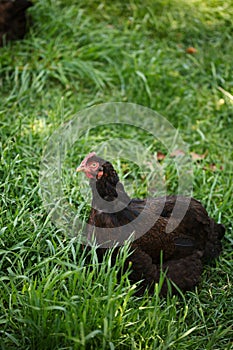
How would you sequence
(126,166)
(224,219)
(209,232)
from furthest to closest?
(126,166), (224,219), (209,232)

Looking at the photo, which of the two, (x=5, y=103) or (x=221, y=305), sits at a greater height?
(x=5, y=103)

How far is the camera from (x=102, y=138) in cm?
470

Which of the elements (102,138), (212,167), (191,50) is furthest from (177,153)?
(191,50)

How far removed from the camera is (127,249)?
3.16 meters

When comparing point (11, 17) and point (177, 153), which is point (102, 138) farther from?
point (11, 17)

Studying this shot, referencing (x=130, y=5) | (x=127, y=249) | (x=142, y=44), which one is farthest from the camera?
(x=130, y=5)

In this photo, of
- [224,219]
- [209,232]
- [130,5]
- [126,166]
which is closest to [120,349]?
[209,232]

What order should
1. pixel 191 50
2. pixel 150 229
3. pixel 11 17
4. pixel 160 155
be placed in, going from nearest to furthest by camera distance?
pixel 150 229 < pixel 160 155 < pixel 11 17 < pixel 191 50

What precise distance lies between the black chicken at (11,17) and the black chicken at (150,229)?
269 cm

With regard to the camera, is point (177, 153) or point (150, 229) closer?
point (150, 229)

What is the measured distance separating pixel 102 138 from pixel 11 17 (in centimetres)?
175

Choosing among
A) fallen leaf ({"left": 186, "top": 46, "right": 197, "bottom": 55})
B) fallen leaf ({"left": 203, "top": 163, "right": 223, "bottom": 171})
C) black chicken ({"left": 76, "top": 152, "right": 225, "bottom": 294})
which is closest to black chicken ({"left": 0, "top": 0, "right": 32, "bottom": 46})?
fallen leaf ({"left": 186, "top": 46, "right": 197, "bottom": 55})

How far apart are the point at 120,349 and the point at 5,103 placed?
2.85 m

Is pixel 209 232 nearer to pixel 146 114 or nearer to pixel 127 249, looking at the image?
pixel 127 249
